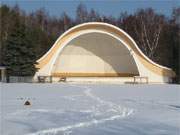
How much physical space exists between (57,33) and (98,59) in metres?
14.1

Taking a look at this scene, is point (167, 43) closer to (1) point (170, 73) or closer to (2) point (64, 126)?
(1) point (170, 73)

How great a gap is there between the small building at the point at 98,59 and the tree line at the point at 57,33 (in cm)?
211

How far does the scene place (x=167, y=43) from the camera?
5019 centimetres

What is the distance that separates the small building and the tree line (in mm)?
2113

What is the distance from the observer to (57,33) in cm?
6072

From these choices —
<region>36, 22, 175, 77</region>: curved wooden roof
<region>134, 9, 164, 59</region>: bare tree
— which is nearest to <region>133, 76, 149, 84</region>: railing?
<region>36, 22, 175, 77</region>: curved wooden roof

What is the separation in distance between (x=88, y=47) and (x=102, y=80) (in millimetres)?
6786

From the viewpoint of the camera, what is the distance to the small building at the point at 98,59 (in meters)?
42.5

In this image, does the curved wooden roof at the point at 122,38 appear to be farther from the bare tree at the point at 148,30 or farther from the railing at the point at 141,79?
the bare tree at the point at 148,30

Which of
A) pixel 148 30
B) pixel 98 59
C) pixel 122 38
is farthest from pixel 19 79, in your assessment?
pixel 148 30

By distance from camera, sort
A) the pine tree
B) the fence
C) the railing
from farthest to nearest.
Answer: the railing < the pine tree < the fence

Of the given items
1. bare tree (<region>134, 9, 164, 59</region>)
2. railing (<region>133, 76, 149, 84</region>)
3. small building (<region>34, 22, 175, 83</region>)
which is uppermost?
bare tree (<region>134, 9, 164, 59</region>)

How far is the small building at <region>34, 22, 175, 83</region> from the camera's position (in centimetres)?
4253

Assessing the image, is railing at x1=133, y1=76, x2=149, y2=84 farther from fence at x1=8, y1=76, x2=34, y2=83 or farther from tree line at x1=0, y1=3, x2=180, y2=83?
fence at x1=8, y1=76, x2=34, y2=83
